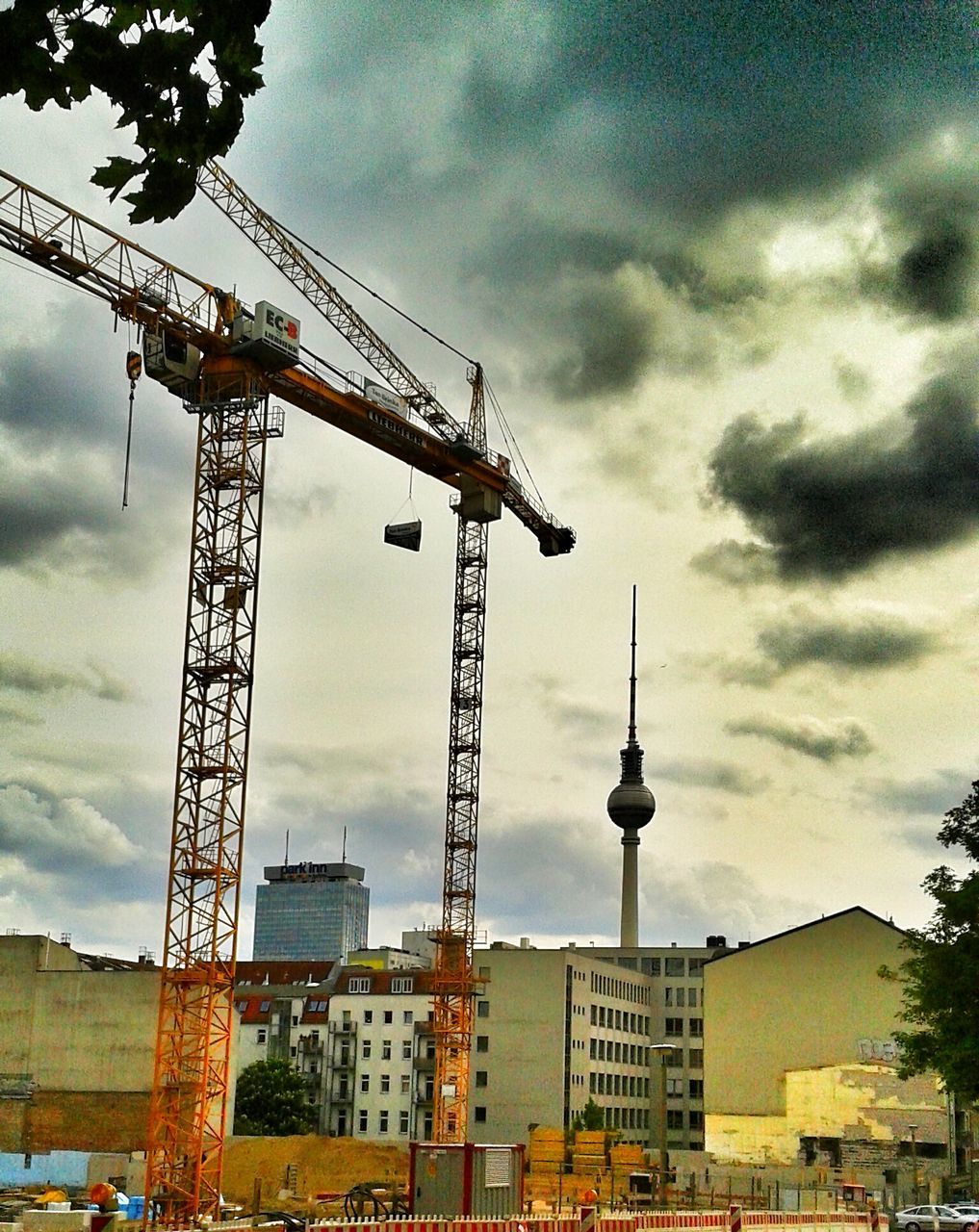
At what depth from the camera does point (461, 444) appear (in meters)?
88.3

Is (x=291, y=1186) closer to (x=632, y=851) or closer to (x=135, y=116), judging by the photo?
(x=135, y=116)

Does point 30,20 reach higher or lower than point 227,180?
lower

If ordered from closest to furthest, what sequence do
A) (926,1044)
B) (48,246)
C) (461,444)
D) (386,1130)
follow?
(926,1044) < (48,246) < (461,444) < (386,1130)

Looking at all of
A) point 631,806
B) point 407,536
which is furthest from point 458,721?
point 631,806

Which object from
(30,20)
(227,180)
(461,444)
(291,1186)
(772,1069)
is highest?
(227,180)

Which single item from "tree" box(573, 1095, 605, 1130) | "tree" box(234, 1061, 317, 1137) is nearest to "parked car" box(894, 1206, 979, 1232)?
"tree" box(573, 1095, 605, 1130)

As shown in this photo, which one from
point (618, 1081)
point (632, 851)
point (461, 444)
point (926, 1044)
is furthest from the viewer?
point (632, 851)

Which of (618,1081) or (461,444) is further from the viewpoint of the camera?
(618,1081)

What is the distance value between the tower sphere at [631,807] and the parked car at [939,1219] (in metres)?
123

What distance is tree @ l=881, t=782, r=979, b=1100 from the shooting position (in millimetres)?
41750

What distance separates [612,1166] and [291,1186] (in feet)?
49.8

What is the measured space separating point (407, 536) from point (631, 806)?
9651cm

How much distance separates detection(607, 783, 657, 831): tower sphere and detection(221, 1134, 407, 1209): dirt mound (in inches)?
3652

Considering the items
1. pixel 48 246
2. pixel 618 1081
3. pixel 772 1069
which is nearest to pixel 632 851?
pixel 618 1081
